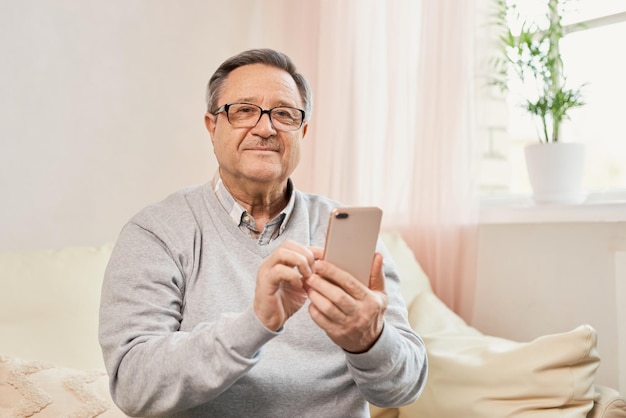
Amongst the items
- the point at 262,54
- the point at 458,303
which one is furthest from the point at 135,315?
the point at 458,303

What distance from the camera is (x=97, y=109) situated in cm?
228

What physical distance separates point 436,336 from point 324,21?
144cm

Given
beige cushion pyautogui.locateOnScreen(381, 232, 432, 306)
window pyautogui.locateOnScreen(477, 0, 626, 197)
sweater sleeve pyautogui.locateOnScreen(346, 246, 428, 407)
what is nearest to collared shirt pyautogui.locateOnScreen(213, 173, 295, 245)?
sweater sleeve pyautogui.locateOnScreen(346, 246, 428, 407)

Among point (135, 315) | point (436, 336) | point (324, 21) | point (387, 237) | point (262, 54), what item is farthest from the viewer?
point (324, 21)

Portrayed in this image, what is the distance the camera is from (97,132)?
228cm

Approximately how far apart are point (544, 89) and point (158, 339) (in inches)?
62.0

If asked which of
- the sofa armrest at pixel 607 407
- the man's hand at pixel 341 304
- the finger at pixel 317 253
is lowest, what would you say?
the sofa armrest at pixel 607 407

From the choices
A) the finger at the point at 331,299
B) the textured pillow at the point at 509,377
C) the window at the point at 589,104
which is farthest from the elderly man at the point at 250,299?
the window at the point at 589,104

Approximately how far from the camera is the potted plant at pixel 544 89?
2.09 m

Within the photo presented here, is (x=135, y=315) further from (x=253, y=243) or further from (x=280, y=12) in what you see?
(x=280, y=12)

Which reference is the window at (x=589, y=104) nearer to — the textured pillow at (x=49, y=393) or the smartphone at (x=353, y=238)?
the smartphone at (x=353, y=238)

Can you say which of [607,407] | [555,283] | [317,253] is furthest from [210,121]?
[555,283]

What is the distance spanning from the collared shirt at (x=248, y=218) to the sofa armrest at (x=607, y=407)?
0.81 m

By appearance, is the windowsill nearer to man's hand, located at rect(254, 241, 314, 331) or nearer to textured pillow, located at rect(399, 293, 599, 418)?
textured pillow, located at rect(399, 293, 599, 418)
